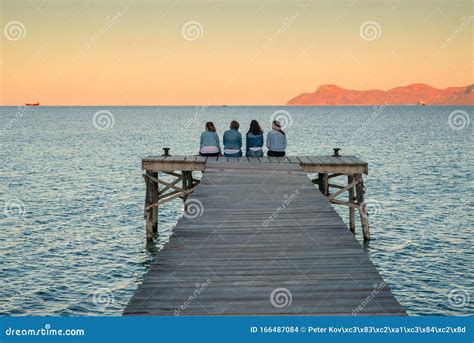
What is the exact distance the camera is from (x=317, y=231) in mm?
9914

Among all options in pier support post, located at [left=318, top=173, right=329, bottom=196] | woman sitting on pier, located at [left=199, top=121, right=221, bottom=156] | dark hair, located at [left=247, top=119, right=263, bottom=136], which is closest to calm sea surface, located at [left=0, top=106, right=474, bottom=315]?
pier support post, located at [left=318, top=173, right=329, bottom=196]

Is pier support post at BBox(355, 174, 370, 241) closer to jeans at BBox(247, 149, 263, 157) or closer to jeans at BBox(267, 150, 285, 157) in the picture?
jeans at BBox(267, 150, 285, 157)

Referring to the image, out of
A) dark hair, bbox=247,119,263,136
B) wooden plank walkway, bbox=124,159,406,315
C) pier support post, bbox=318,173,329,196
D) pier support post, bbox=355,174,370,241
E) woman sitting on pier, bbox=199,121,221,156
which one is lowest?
wooden plank walkway, bbox=124,159,406,315

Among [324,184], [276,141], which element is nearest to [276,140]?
[276,141]

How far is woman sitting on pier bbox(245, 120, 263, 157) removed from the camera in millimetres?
18250

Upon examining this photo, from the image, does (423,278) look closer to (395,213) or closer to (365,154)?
(395,213)

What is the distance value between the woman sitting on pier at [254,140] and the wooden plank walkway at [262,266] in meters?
5.88

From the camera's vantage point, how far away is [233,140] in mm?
18547

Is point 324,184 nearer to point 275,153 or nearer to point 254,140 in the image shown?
point 275,153

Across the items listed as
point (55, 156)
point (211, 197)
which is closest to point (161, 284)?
point (211, 197)

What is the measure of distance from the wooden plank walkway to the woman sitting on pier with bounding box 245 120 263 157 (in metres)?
5.88

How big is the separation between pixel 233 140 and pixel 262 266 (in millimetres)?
10613

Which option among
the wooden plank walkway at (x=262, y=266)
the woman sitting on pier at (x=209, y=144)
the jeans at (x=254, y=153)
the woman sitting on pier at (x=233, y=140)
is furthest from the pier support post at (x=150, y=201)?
the wooden plank walkway at (x=262, y=266)

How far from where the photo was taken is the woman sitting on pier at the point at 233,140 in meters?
18.4
